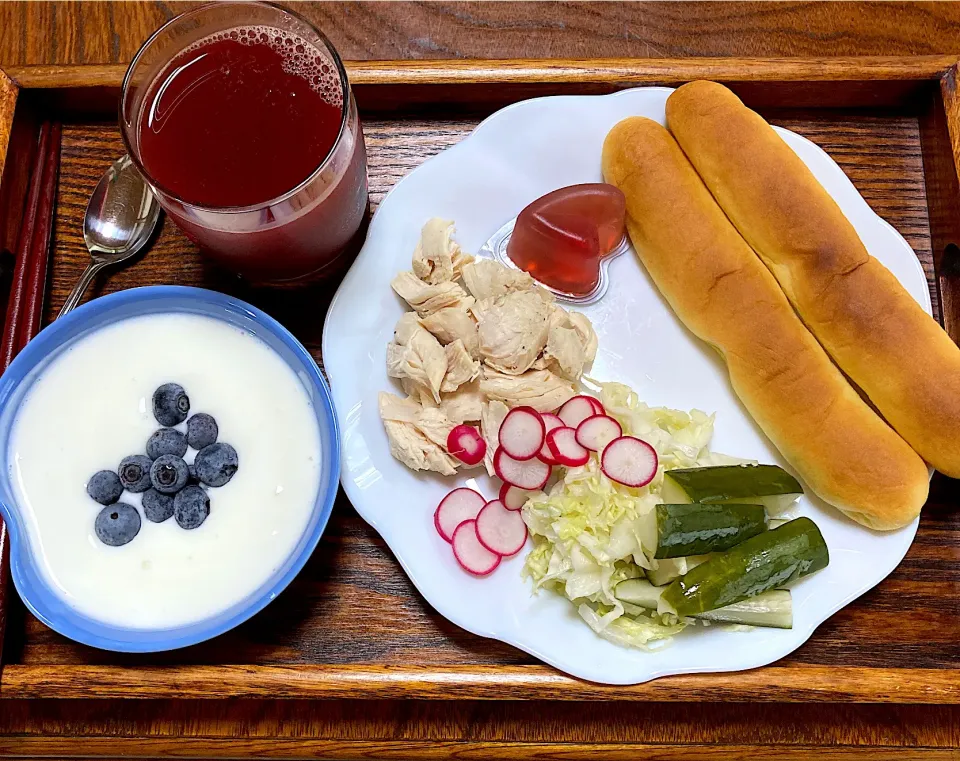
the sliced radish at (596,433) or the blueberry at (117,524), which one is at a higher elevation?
the sliced radish at (596,433)

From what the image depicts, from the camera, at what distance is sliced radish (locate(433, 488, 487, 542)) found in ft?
5.53

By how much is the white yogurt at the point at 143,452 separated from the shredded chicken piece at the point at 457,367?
1.01 feet

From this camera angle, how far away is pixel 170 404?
5.11 feet

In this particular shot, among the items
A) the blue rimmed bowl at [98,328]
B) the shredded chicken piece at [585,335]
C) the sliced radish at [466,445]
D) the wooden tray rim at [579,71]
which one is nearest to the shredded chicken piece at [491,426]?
the sliced radish at [466,445]

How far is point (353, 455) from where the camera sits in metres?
1.71

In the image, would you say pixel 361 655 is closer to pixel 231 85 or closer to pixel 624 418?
pixel 624 418

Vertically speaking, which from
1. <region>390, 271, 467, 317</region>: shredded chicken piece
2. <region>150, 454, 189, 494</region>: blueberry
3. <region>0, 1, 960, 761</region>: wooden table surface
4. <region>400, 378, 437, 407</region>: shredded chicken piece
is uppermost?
<region>390, 271, 467, 317</region>: shredded chicken piece

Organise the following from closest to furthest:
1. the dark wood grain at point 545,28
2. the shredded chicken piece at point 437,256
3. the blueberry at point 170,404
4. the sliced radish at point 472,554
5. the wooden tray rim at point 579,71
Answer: the blueberry at point 170,404 < the sliced radish at point 472,554 < the shredded chicken piece at point 437,256 < the wooden tray rim at point 579,71 < the dark wood grain at point 545,28

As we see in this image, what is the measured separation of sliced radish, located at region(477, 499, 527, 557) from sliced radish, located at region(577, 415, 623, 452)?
0.21 m

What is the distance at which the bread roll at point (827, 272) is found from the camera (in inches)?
66.7

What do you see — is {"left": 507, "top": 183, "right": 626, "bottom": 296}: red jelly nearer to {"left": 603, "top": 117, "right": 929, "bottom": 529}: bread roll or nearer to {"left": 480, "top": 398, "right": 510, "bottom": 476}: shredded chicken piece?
{"left": 603, "top": 117, "right": 929, "bottom": 529}: bread roll

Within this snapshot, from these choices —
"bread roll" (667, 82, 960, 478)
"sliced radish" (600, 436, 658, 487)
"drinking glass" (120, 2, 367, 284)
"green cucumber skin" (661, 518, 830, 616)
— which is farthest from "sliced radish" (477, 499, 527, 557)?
"bread roll" (667, 82, 960, 478)

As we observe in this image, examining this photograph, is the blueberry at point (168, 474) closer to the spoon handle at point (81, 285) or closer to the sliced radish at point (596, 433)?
the spoon handle at point (81, 285)

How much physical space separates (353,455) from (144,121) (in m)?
0.79
